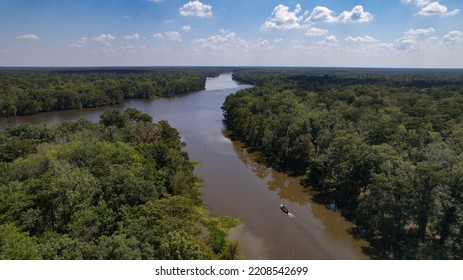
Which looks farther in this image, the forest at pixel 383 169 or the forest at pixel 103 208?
the forest at pixel 383 169

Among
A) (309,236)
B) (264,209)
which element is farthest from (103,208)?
(309,236)

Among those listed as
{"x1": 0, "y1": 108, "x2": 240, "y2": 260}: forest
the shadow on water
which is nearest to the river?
the shadow on water

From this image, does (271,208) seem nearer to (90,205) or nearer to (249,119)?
(90,205)

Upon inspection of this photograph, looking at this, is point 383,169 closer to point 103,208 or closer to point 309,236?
point 309,236

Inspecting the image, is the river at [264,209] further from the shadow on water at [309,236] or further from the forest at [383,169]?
the forest at [383,169]

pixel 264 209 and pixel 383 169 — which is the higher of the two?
pixel 383 169

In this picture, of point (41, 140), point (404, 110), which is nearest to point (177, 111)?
point (41, 140)

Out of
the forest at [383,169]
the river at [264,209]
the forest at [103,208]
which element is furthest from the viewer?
the river at [264,209]

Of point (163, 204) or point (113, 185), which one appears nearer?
point (163, 204)

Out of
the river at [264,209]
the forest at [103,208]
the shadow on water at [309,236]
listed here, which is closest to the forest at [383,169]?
the river at [264,209]
